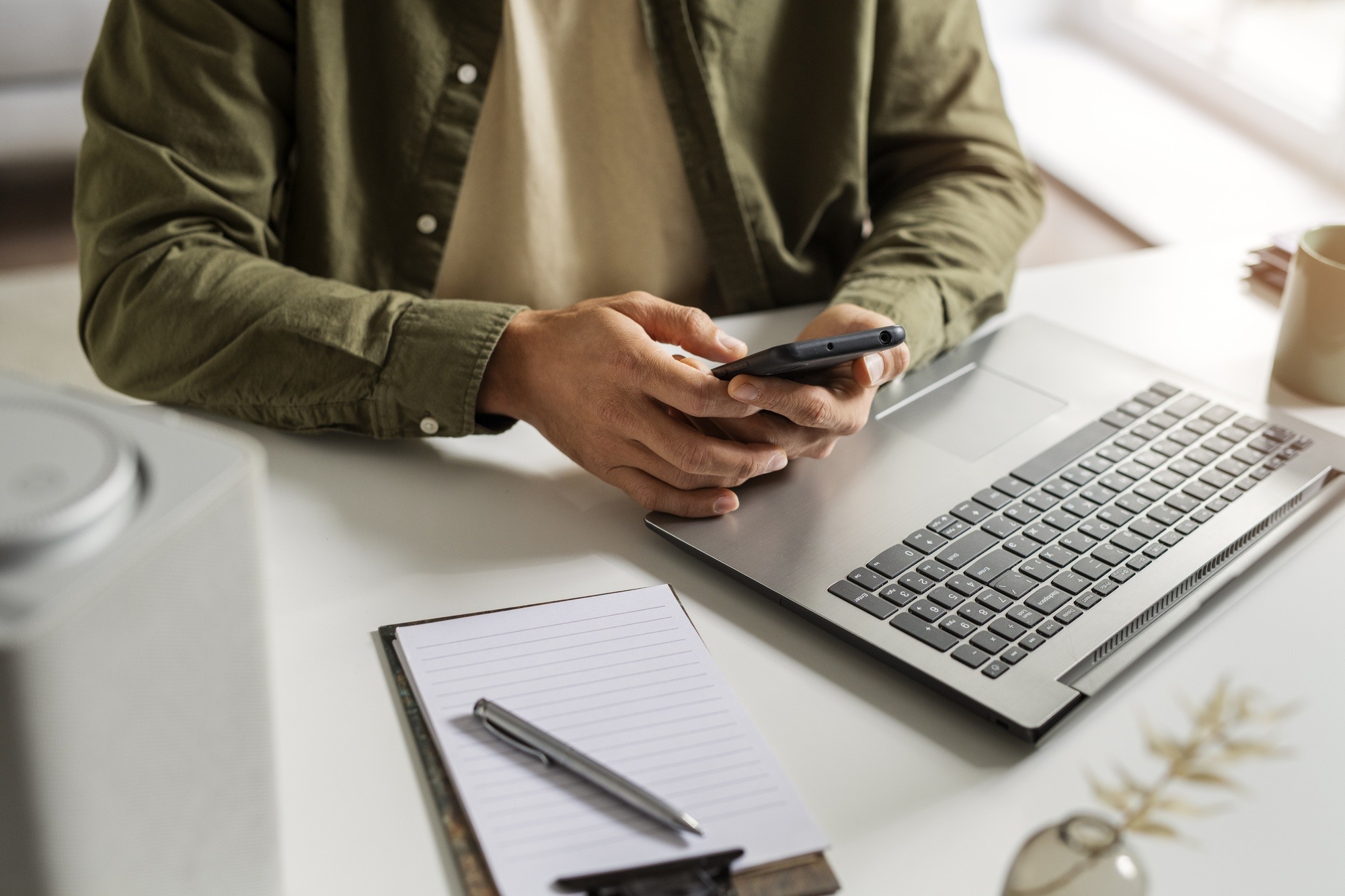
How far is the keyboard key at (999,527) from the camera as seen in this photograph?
797mm

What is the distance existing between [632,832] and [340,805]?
15cm

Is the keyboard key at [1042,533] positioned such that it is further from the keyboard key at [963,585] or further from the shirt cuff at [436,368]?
the shirt cuff at [436,368]

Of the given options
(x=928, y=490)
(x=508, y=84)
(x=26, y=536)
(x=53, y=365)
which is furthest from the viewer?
(x=53, y=365)

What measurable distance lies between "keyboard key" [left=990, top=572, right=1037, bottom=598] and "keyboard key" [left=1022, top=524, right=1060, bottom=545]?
1.9 inches

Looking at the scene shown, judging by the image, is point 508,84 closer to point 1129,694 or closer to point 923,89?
point 923,89

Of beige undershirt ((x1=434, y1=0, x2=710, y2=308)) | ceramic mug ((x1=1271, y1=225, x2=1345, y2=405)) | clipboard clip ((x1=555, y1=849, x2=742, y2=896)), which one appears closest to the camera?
clipboard clip ((x1=555, y1=849, x2=742, y2=896))

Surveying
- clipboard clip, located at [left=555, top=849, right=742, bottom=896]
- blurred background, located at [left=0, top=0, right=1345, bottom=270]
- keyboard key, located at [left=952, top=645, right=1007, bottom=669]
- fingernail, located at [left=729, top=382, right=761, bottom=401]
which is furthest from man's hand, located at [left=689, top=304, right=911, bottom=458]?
blurred background, located at [left=0, top=0, right=1345, bottom=270]

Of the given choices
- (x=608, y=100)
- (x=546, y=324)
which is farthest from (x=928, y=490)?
(x=608, y=100)

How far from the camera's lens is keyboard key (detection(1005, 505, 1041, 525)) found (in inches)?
32.0

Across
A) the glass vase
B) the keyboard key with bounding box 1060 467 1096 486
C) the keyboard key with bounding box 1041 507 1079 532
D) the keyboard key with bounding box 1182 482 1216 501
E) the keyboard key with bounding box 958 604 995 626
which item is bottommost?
the keyboard key with bounding box 1182 482 1216 501

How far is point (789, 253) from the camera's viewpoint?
1.26 m

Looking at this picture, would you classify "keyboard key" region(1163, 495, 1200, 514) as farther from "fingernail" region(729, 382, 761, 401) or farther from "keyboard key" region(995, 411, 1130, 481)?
"fingernail" region(729, 382, 761, 401)

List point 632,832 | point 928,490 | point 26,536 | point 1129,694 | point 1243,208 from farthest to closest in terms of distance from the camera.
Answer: point 1243,208, point 928,490, point 1129,694, point 632,832, point 26,536

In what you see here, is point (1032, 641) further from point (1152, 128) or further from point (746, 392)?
point (1152, 128)
